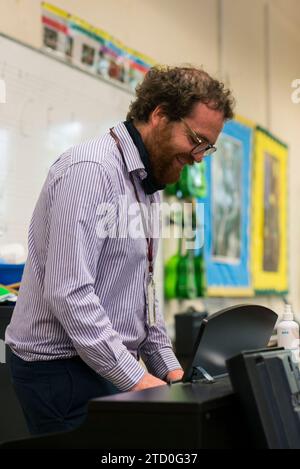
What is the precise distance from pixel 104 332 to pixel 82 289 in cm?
10

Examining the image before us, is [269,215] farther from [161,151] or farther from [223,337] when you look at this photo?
[223,337]

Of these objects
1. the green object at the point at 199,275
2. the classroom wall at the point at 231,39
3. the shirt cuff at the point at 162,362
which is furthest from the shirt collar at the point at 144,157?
the green object at the point at 199,275

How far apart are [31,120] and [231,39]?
238cm

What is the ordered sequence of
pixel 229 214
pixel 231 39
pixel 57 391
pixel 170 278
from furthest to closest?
pixel 231 39
pixel 229 214
pixel 170 278
pixel 57 391

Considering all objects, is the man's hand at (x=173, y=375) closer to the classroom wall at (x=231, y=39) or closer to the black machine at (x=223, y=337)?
the black machine at (x=223, y=337)

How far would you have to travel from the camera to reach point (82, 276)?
4.80 feet

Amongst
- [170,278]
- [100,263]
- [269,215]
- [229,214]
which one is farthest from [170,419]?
[269,215]

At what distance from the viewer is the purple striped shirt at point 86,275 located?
4.78 ft

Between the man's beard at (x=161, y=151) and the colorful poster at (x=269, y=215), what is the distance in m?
3.30

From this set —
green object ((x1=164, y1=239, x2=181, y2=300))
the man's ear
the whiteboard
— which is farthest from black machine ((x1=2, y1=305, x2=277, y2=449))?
green object ((x1=164, y1=239, x2=181, y2=300))

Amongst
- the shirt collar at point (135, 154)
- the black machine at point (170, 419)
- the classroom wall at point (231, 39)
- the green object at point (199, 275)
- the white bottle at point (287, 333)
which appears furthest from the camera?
the green object at point (199, 275)

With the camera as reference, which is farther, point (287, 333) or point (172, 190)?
point (172, 190)

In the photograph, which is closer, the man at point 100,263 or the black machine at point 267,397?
the black machine at point 267,397

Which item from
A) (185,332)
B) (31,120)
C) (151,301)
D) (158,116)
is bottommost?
(185,332)
